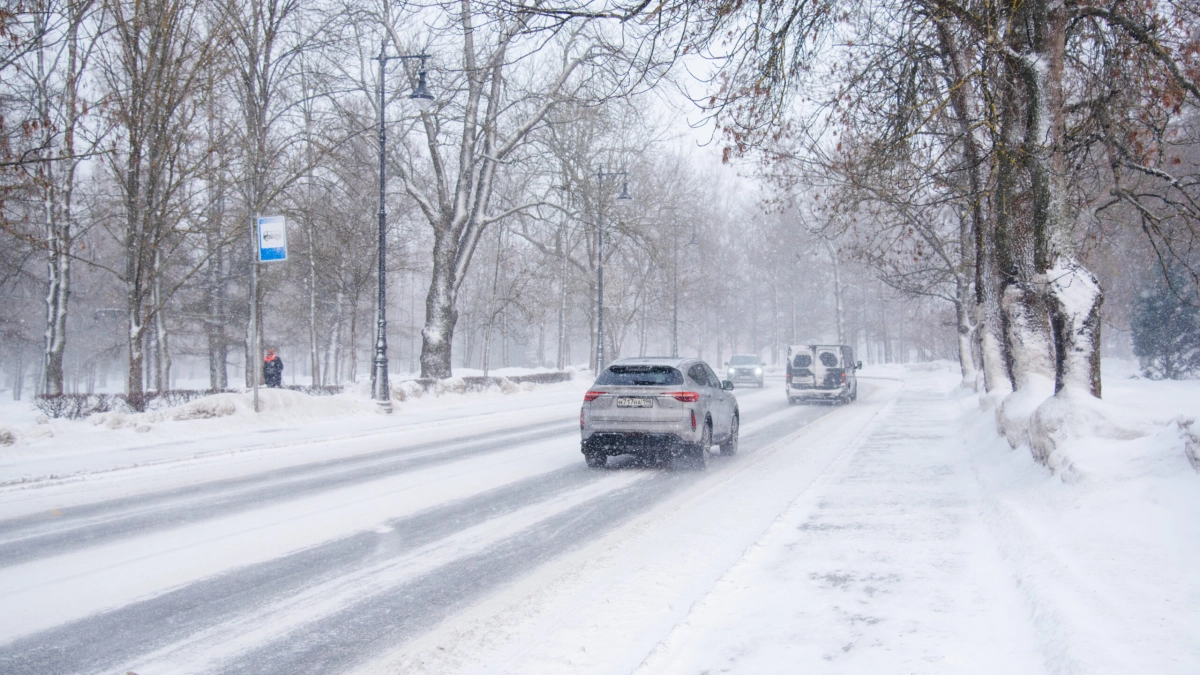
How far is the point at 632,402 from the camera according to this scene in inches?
452

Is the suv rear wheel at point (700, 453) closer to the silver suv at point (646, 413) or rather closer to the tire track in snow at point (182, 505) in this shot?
the silver suv at point (646, 413)

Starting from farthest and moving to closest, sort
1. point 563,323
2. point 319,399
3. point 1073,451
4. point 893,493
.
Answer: point 563,323
point 319,399
point 893,493
point 1073,451

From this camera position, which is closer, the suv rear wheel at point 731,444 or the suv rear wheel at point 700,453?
the suv rear wheel at point 700,453

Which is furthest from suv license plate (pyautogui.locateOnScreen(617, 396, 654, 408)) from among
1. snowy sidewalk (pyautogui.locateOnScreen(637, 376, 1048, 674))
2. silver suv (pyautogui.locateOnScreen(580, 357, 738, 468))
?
snowy sidewalk (pyautogui.locateOnScreen(637, 376, 1048, 674))

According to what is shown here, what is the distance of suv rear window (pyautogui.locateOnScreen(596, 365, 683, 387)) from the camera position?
38.1ft

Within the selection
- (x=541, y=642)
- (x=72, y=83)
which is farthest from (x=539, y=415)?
(x=541, y=642)

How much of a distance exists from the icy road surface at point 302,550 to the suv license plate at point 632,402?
986 mm

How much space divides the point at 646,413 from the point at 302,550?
226 inches

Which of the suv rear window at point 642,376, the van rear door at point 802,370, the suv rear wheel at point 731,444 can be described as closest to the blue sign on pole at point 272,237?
the suv rear window at point 642,376

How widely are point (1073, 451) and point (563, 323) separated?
45.4 m

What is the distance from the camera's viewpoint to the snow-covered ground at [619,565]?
14.0ft

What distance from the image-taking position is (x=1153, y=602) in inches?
172

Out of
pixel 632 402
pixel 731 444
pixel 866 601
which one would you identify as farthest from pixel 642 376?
pixel 866 601

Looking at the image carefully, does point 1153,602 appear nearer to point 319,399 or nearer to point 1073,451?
point 1073,451
